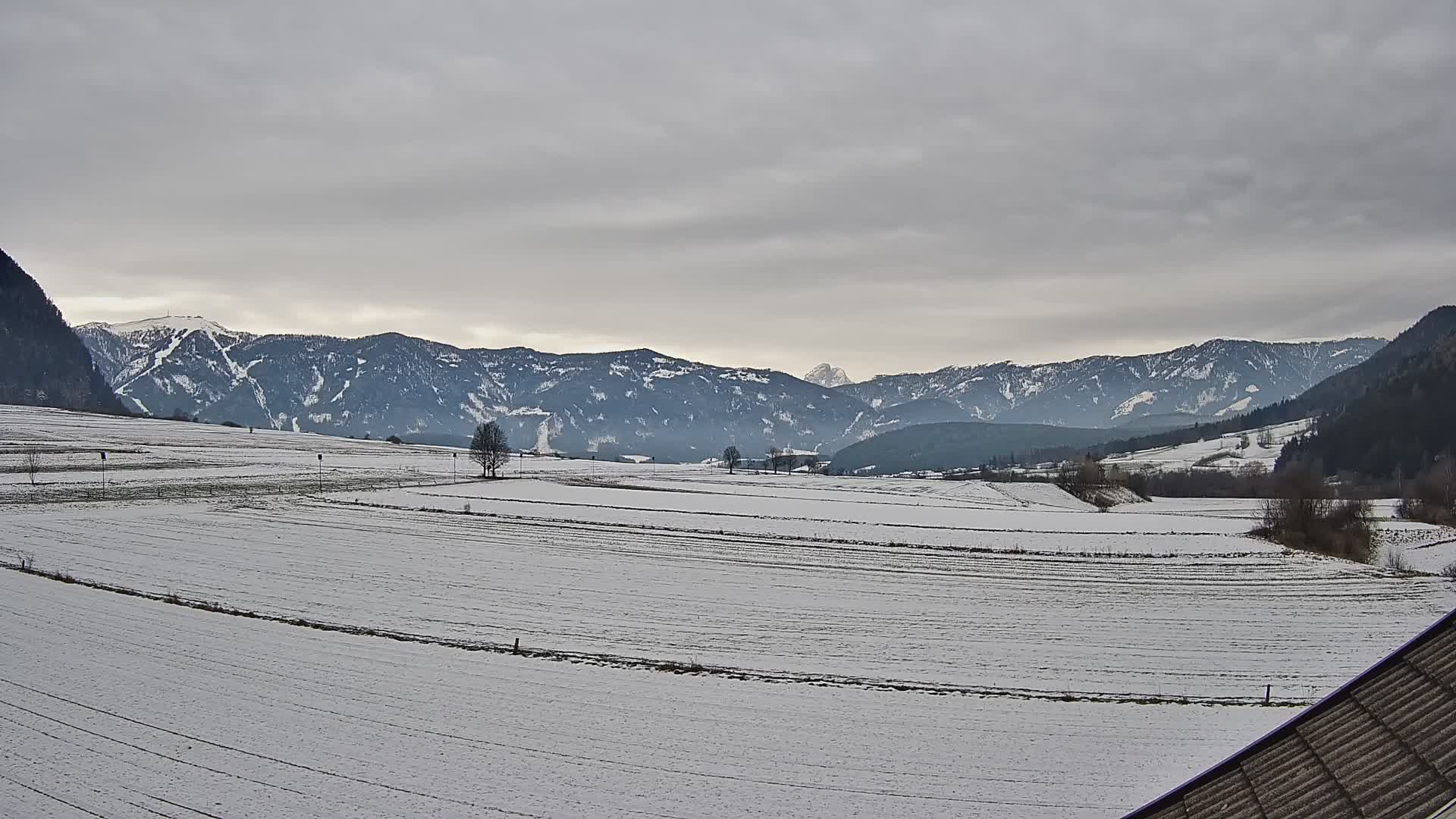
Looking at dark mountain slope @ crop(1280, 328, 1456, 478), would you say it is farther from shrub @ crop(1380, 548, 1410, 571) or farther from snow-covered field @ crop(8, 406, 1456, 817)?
snow-covered field @ crop(8, 406, 1456, 817)

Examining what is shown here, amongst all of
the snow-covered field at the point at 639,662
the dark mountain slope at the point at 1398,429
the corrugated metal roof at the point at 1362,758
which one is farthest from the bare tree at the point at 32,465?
the dark mountain slope at the point at 1398,429

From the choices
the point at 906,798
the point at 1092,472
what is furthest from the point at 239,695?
the point at 1092,472

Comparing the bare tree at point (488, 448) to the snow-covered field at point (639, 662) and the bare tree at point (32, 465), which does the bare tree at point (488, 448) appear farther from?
the snow-covered field at point (639, 662)

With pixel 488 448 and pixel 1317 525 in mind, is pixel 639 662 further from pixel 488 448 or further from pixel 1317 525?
pixel 488 448

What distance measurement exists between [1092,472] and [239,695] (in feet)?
429

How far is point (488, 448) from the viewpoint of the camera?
11900 cm

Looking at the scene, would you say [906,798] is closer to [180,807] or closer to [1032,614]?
[180,807]

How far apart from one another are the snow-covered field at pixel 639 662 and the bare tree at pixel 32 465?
20.4 m

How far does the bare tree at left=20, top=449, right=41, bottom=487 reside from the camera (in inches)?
3221

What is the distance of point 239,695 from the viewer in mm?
22594

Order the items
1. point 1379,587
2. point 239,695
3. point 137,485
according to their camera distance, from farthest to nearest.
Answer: point 137,485
point 1379,587
point 239,695

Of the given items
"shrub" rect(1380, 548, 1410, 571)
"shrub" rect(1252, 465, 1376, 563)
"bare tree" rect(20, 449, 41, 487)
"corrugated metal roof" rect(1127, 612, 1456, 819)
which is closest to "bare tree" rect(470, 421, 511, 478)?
"bare tree" rect(20, 449, 41, 487)

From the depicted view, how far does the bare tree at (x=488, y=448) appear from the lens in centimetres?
11656

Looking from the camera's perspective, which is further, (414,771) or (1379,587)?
(1379,587)
